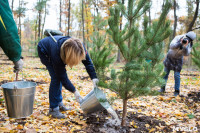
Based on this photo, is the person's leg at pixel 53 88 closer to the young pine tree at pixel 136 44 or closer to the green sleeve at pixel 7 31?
the green sleeve at pixel 7 31

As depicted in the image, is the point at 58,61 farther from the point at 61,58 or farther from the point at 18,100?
the point at 18,100

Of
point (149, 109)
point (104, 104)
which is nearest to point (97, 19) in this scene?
point (149, 109)

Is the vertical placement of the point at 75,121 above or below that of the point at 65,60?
below

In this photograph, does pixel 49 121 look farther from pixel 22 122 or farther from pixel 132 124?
pixel 132 124

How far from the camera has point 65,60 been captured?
1.92 m

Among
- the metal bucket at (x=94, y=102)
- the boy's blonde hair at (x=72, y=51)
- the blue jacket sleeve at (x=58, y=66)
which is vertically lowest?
the metal bucket at (x=94, y=102)

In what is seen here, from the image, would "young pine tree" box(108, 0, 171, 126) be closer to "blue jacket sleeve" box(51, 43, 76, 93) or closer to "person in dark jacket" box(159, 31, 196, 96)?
"blue jacket sleeve" box(51, 43, 76, 93)

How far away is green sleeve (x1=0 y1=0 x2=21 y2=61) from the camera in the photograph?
55.7 inches

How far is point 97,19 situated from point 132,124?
18.9 feet

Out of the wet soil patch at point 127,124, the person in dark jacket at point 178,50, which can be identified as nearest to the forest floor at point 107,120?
the wet soil patch at point 127,124

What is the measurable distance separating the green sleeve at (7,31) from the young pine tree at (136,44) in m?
1.03

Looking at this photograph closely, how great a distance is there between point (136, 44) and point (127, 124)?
125cm

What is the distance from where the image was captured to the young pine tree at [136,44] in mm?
1701

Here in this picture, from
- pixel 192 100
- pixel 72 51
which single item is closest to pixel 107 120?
pixel 72 51
